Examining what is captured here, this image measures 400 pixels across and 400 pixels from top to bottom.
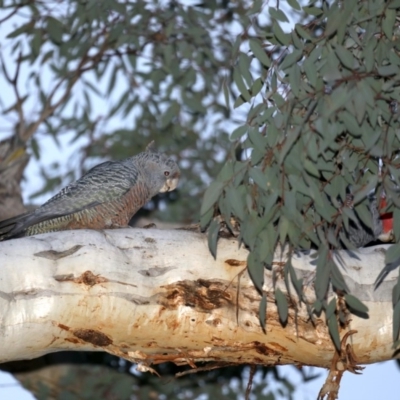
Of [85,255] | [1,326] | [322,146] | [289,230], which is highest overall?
[322,146]

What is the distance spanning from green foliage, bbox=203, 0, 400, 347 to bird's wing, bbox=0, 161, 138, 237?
1166 mm

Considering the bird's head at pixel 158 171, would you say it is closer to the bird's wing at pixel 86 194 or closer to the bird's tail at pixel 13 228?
the bird's wing at pixel 86 194

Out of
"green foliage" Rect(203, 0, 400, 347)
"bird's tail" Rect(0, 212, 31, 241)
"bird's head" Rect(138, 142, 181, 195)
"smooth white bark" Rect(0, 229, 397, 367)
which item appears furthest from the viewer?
"bird's head" Rect(138, 142, 181, 195)

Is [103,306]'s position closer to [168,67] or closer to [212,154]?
[168,67]

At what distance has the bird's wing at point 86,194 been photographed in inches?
132

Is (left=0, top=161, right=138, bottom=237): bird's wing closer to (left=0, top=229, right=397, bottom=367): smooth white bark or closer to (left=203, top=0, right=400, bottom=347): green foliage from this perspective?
(left=0, top=229, right=397, bottom=367): smooth white bark

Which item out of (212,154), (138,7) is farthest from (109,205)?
(212,154)

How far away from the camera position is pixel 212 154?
6.07 m

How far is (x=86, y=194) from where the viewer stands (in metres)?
3.68

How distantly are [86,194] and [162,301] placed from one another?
3.74 feet

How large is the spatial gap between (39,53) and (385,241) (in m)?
2.93

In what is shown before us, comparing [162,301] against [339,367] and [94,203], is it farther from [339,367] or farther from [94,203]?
[94,203]

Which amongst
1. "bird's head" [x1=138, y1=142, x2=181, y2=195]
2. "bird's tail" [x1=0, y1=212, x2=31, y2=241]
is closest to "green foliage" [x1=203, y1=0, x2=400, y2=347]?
"bird's tail" [x1=0, y1=212, x2=31, y2=241]

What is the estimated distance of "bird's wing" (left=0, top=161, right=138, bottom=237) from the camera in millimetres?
3357
